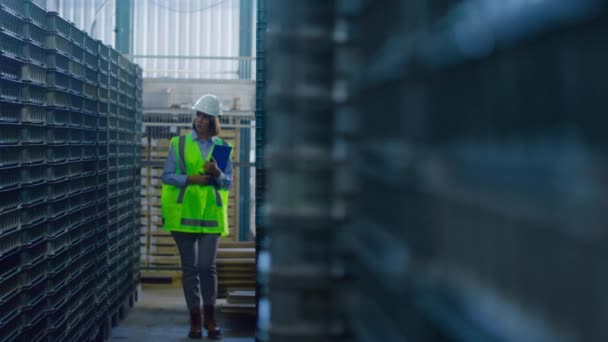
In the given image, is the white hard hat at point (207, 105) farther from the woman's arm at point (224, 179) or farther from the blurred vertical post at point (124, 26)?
the blurred vertical post at point (124, 26)

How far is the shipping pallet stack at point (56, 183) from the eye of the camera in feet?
13.6

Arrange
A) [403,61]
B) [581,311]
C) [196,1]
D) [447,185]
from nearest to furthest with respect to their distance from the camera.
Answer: [581,311]
[447,185]
[403,61]
[196,1]

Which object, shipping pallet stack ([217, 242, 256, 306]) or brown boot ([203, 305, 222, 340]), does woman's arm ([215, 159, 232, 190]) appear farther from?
shipping pallet stack ([217, 242, 256, 306])

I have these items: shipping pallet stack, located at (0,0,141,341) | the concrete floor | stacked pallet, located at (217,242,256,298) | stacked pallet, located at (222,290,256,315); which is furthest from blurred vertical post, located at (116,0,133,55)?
stacked pallet, located at (222,290,256,315)

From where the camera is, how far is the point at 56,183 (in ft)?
16.4

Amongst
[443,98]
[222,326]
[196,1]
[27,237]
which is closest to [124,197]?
[222,326]

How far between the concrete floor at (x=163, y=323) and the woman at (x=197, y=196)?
2.39ft

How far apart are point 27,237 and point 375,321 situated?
141 inches

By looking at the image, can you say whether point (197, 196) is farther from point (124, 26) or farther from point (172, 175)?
point (124, 26)

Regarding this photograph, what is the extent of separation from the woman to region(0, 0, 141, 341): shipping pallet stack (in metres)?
0.61

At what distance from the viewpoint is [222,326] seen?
274 inches

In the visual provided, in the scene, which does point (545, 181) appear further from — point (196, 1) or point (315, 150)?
point (196, 1)

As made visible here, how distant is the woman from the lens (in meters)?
5.98

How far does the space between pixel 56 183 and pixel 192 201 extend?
1234 millimetres
